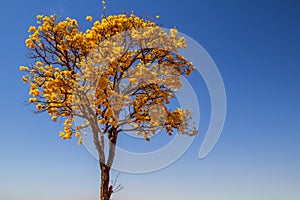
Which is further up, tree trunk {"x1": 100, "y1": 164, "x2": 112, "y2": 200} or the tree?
the tree

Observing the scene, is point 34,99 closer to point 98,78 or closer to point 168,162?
point 98,78

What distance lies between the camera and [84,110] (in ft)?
39.7

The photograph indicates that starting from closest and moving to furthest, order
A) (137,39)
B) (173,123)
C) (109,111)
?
1. (109,111)
2. (137,39)
3. (173,123)

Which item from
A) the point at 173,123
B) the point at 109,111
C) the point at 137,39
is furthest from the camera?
the point at 173,123

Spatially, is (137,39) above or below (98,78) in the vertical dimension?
above

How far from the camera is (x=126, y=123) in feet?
40.0

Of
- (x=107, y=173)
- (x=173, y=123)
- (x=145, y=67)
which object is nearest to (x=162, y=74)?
(x=145, y=67)

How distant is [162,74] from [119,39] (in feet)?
7.28

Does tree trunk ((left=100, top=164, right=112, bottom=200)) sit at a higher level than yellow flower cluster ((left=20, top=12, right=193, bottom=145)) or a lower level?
lower

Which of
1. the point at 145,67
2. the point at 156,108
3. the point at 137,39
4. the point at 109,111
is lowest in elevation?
the point at 109,111

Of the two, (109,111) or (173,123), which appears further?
(173,123)

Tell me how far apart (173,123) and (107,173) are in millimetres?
3402

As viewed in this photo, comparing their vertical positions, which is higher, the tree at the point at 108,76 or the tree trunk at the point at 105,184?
the tree at the point at 108,76

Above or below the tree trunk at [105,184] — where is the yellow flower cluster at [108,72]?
above
